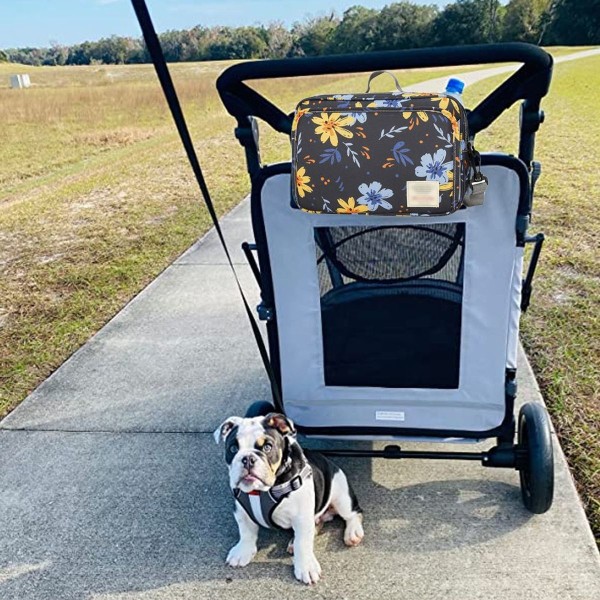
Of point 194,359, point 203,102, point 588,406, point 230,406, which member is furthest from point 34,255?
point 203,102

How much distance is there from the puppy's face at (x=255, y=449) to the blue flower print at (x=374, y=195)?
684 millimetres

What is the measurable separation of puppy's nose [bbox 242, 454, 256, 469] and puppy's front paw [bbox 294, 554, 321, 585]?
1.53 ft

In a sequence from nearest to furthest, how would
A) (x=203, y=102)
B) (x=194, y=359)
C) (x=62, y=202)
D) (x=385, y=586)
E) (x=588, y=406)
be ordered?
1. (x=385, y=586)
2. (x=588, y=406)
3. (x=194, y=359)
4. (x=62, y=202)
5. (x=203, y=102)

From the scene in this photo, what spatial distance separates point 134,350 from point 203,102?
745 inches

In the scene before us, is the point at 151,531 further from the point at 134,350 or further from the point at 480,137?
the point at 480,137

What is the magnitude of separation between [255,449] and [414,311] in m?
0.73

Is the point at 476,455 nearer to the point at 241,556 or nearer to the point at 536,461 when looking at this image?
the point at 536,461

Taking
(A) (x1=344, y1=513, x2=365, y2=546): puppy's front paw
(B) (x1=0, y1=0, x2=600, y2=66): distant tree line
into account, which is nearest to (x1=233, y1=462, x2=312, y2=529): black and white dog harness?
(A) (x1=344, y1=513, x2=365, y2=546): puppy's front paw

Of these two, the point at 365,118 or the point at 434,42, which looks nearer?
the point at 365,118

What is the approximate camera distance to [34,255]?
561cm

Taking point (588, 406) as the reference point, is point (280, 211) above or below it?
above

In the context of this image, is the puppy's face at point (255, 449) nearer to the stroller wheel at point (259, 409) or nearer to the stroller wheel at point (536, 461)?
the stroller wheel at point (259, 409)

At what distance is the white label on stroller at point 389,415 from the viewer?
2.31 meters

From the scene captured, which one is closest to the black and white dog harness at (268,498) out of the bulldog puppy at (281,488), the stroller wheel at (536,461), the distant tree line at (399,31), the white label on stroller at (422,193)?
the bulldog puppy at (281,488)
